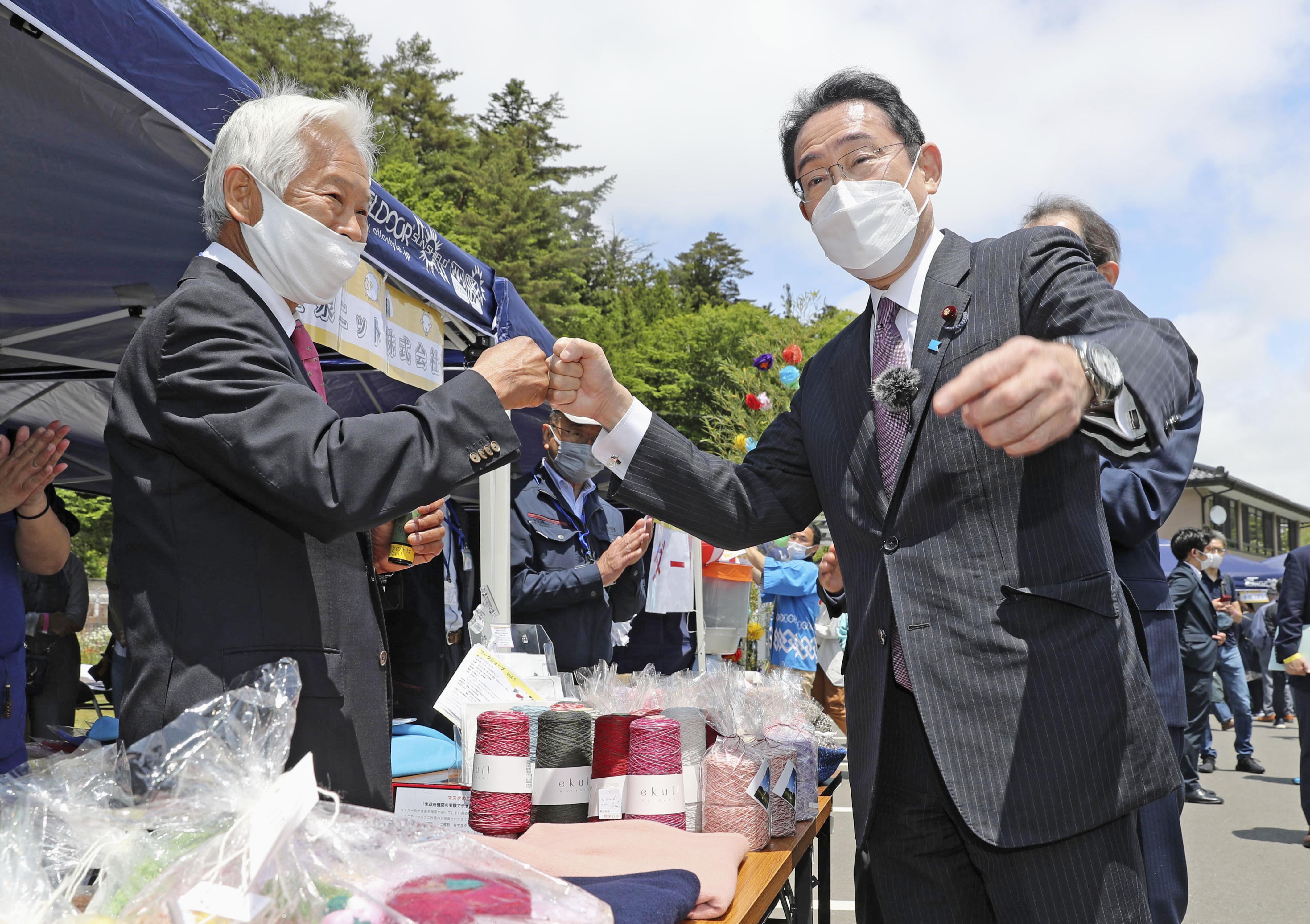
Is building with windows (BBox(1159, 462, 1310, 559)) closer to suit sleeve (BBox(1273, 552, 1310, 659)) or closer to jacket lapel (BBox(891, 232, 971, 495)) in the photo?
suit sleeve (BBox(1273, 552, 1310, 659))

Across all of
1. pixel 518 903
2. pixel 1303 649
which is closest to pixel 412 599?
pixel 518 903

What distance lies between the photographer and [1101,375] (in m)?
1.34

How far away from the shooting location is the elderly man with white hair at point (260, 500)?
1.42 m

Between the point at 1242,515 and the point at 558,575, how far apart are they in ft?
169

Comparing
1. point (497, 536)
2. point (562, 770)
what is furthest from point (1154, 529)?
point (497, 536)

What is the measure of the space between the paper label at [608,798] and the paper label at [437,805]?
0.26 m

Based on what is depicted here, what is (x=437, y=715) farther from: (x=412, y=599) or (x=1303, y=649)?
(x=1303, y=649)

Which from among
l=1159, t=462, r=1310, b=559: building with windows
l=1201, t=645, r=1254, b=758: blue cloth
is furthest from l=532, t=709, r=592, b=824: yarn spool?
l=1159, t=462, r=1310, b=559: building with windows

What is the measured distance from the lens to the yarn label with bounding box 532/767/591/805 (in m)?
2.00

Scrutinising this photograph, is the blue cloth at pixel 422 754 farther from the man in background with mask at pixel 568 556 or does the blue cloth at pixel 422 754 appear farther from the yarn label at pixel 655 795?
the man in background with mask at pixel 568 556

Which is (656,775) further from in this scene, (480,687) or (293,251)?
(293,251)

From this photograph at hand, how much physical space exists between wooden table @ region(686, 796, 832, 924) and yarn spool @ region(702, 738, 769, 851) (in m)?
0.05

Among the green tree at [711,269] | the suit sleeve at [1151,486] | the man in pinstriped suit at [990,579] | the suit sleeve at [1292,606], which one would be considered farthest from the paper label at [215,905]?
the green tree at [711,269]

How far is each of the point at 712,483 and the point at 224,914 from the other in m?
1.37
